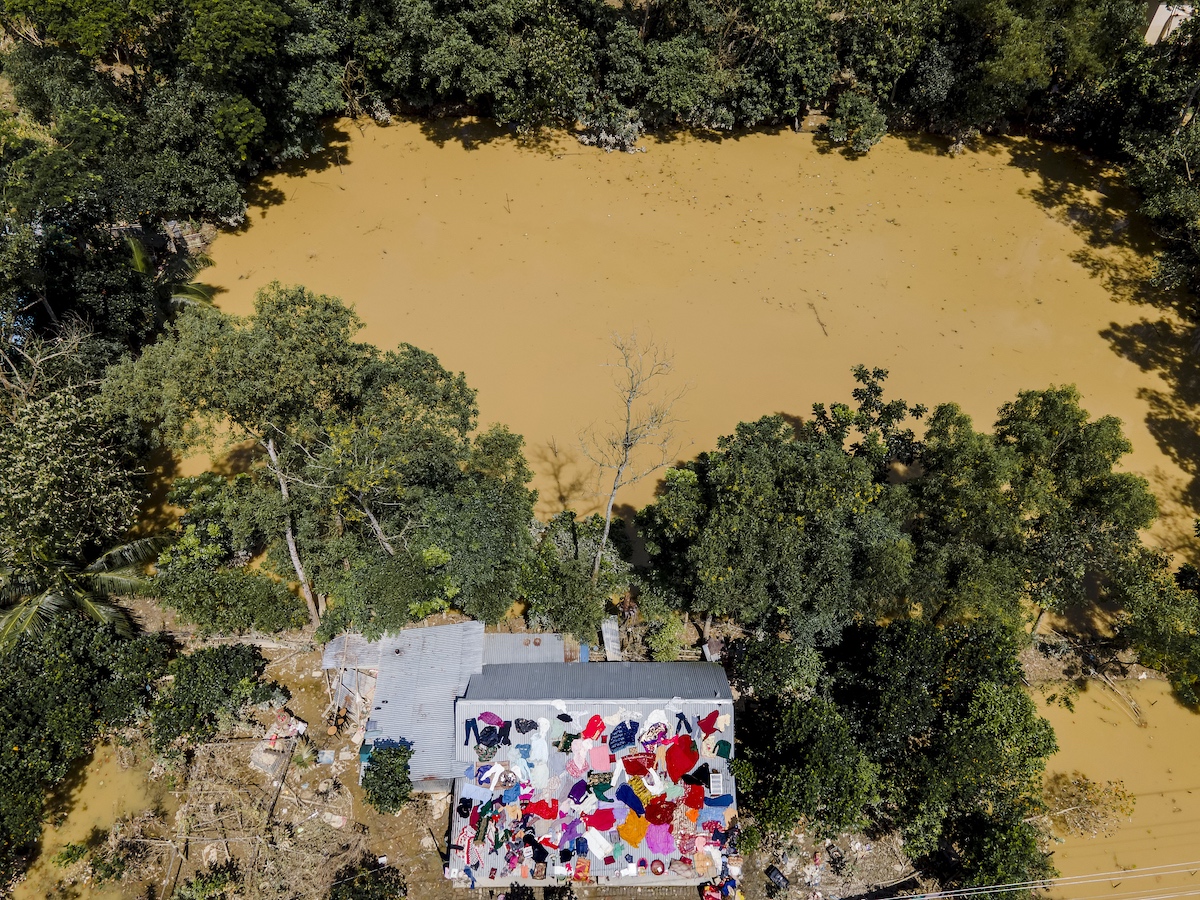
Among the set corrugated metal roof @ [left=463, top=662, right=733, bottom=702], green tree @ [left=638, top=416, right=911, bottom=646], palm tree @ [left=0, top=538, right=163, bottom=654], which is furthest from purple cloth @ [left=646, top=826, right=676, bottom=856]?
palm tree @ [left=0, top=538, right=163, bottom=654]

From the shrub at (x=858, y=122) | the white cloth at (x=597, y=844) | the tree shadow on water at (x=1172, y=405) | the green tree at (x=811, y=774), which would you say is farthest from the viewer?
the shrub at (x=858, y=122)

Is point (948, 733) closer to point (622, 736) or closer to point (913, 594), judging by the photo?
point (913, 594)

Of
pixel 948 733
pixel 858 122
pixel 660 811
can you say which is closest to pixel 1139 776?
pixel 948 733

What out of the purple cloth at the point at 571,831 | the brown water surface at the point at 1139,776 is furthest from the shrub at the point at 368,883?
the brown water surface at the point at 1139,776

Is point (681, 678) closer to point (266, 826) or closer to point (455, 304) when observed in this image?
point (266, 826)

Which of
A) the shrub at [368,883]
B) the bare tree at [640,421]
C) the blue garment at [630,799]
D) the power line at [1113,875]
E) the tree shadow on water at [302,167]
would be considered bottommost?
the power line at [1113,875]

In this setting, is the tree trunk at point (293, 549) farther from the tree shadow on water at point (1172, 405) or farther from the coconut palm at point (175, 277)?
the tree shadow on water at point (1172, 405)
